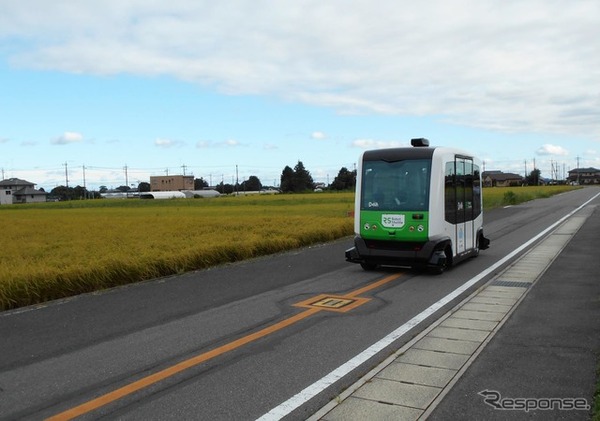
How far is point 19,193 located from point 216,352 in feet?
397

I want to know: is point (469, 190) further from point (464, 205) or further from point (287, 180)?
point (287, 180)

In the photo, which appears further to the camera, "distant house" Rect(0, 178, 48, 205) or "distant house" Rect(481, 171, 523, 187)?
"distant house" Rect(481, 171, 523, 187)

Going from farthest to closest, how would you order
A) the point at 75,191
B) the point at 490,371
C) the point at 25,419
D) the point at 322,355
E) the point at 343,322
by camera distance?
1. the point at 75,191
2. the point at 343,322
3. the point at 322,355
4. the point at 490,371
5. the point at 25,419

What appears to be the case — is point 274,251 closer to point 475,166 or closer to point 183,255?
point 183,255

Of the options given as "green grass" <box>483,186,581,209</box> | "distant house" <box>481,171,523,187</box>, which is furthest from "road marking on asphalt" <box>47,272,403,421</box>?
"distant house" <box>481,171,523,187</box>

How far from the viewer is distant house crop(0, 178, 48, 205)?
111 metres

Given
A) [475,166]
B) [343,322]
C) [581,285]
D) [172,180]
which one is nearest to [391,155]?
[475,166]

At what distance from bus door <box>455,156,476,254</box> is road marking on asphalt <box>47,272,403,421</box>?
3239mm

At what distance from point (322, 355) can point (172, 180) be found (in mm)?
139375

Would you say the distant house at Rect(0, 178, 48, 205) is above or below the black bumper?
above

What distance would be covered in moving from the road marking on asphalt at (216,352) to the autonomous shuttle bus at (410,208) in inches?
59.8

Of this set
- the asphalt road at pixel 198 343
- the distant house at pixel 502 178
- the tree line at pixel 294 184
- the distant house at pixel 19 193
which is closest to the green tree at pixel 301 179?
the tree line at pixel 294 184

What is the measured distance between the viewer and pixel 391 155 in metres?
10.8

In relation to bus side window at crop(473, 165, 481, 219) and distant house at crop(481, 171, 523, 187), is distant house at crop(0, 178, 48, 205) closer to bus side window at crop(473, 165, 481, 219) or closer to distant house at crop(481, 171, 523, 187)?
bus side window at crop(473, 165, 481, 219)
